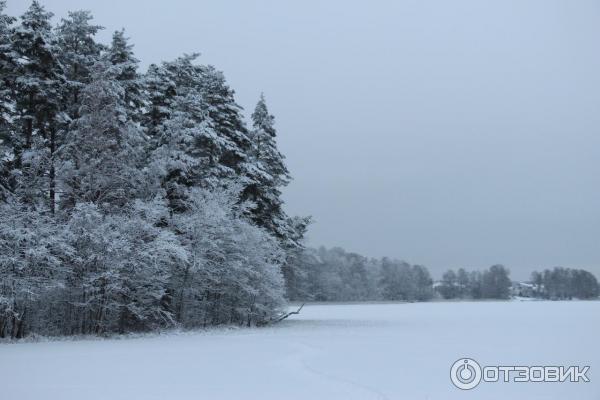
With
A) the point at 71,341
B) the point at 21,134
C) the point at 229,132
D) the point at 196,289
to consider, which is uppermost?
the point at 229,132

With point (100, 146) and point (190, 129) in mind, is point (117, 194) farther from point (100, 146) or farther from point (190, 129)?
point (190, 129)

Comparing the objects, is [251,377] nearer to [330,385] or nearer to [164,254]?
[330,385]

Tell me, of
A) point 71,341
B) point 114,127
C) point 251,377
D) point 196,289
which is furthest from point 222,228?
point 251,377

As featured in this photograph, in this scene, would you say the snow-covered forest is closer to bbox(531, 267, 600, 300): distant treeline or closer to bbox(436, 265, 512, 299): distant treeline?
bbox(436, 265, 512, 299): distant treeline

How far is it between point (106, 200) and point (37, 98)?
18.4 ft

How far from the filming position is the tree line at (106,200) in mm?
24094

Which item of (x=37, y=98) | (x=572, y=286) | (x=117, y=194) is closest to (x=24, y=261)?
(x=117, y=194)

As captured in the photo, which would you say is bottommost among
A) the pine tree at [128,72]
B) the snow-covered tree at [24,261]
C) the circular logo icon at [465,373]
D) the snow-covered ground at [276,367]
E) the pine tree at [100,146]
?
the snow-covered ground at [276,367]

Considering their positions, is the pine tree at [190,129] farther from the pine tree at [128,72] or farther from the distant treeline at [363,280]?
the distant treeline at [363,280]

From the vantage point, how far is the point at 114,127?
26.3 metres

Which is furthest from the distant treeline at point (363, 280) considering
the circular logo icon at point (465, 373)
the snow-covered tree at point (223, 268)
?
the circular logo icon at point (465, 373)

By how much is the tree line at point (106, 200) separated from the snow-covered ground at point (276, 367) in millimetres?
3301

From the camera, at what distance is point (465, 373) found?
Answer: 14906mm

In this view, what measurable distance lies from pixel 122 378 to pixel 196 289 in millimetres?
17596
